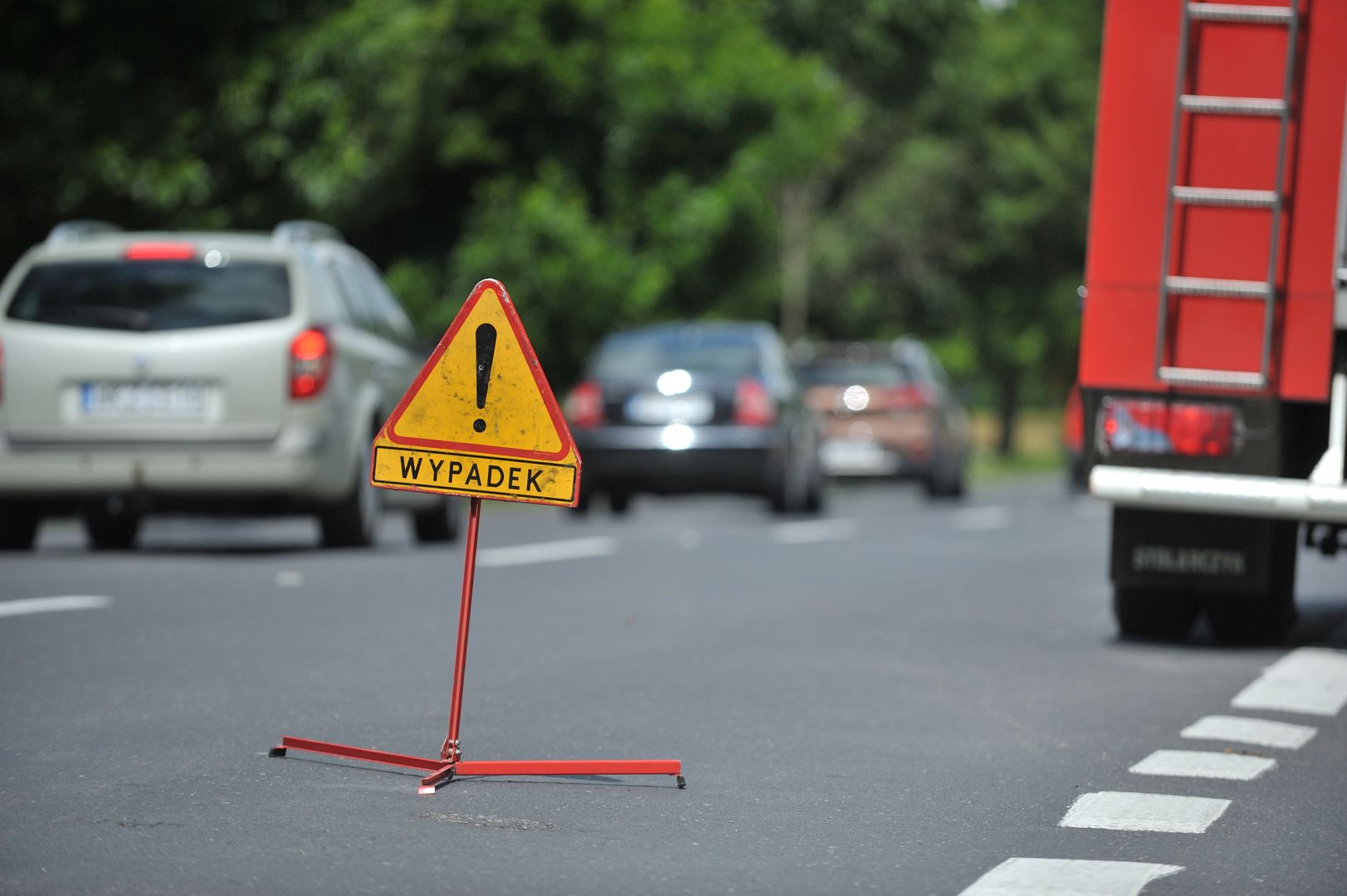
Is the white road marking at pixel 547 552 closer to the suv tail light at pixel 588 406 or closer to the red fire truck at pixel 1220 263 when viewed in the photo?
the suv tail light at pixel 588 406

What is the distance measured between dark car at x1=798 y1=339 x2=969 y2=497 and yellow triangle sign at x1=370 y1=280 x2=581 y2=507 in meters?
Answer: 18.3

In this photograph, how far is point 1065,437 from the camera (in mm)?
28594

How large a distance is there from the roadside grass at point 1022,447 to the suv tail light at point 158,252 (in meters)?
20.0

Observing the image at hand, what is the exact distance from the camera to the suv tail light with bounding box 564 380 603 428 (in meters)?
19.0

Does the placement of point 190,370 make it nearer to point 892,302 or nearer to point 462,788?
point 462,788

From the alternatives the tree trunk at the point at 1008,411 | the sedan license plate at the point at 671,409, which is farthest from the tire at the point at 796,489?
the tree trunk at the point at 1008,411

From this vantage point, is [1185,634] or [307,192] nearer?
[1185,634]

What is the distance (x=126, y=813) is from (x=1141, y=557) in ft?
17.4

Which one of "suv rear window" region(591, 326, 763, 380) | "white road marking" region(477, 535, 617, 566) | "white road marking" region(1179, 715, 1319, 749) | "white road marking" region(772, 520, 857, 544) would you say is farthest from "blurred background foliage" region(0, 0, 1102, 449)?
"white road marking" region(1179, 715, 1319, 749)

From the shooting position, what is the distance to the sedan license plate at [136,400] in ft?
41.2

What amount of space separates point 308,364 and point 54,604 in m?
2.92

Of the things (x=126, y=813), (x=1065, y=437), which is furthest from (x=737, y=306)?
(x=126, y=813)

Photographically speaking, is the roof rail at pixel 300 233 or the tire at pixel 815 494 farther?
the tire at pixel 815 494

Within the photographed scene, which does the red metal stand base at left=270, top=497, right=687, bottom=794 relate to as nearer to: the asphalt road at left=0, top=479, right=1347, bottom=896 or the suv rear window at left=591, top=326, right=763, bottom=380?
the asphalt road at left=0, top=479, right=1347, bottom=896
